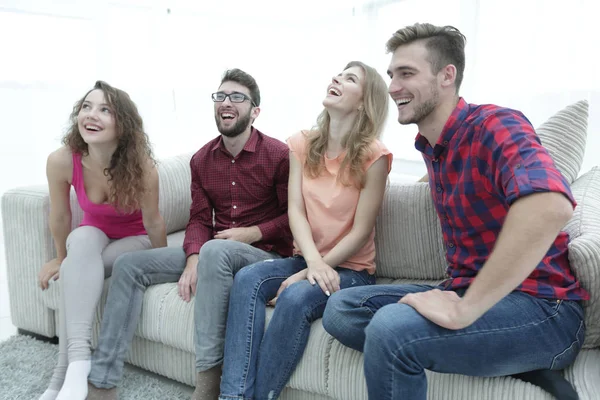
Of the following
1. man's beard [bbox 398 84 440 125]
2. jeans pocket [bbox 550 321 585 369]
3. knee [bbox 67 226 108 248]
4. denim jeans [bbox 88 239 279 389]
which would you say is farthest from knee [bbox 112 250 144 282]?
jeans pocket [bbox 550 321 585 369]

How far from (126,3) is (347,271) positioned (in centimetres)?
342

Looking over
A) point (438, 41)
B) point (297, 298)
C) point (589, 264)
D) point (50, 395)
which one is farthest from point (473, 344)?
point (50, 395)

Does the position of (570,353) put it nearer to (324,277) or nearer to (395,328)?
(395,328)

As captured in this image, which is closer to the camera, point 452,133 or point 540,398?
point 540,398

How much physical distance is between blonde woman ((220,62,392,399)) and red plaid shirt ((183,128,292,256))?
0.51ft

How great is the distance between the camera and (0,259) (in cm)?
367

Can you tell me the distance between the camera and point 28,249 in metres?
2.23

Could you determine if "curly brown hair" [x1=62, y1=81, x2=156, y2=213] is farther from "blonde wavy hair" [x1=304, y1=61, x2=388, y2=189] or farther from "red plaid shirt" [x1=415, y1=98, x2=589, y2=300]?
"red plaid shirt" [x1=415, y1=98, x2=589, y2=300]

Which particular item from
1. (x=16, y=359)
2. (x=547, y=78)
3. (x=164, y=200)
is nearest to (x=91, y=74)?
(x=164, y=200)

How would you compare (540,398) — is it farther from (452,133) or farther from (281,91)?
(281,91)

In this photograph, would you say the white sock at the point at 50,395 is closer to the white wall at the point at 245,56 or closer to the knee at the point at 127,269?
the knee at the point at 127,269

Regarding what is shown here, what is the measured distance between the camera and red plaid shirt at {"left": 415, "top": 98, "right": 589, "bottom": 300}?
1.19 m

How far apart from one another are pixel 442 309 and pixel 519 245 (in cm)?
22

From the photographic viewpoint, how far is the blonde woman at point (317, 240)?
1.57m
